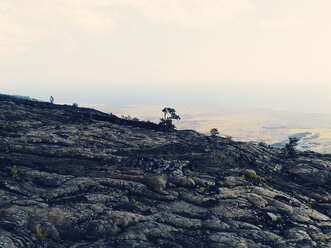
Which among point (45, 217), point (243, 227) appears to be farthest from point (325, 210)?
point (45, 217)

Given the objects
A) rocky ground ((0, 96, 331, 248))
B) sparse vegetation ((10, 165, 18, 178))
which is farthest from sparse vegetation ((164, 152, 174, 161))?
sparse vegetation ((10, 165, 18, 178))

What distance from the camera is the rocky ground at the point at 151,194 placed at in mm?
19078

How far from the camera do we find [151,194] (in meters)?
25.3

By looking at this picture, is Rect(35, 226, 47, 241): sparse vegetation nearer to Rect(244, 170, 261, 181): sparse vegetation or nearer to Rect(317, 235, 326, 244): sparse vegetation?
Rect(317, 235, 326, 244): sparse vegetation

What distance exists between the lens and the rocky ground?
19.1 meters

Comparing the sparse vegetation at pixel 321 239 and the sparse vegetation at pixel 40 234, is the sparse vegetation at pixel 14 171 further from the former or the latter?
the sparse vegetation at pixel 321 239

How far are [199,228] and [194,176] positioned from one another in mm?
Result: 9353

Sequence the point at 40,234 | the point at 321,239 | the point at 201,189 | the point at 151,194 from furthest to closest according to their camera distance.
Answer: the point at 201,189
the point at 151,194
the point at 321,239
the point at 40,234

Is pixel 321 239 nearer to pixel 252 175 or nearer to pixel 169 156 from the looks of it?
pixel 252 175

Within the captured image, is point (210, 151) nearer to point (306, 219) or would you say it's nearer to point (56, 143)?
point (306, 219)

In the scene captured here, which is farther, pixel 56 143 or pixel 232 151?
pixel 232 151

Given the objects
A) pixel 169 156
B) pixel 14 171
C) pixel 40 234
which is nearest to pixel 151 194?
pixel 169 156

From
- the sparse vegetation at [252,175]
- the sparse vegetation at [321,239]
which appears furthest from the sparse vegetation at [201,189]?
the sparse vegetation at [321,239]

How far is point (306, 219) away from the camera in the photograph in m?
25.0
